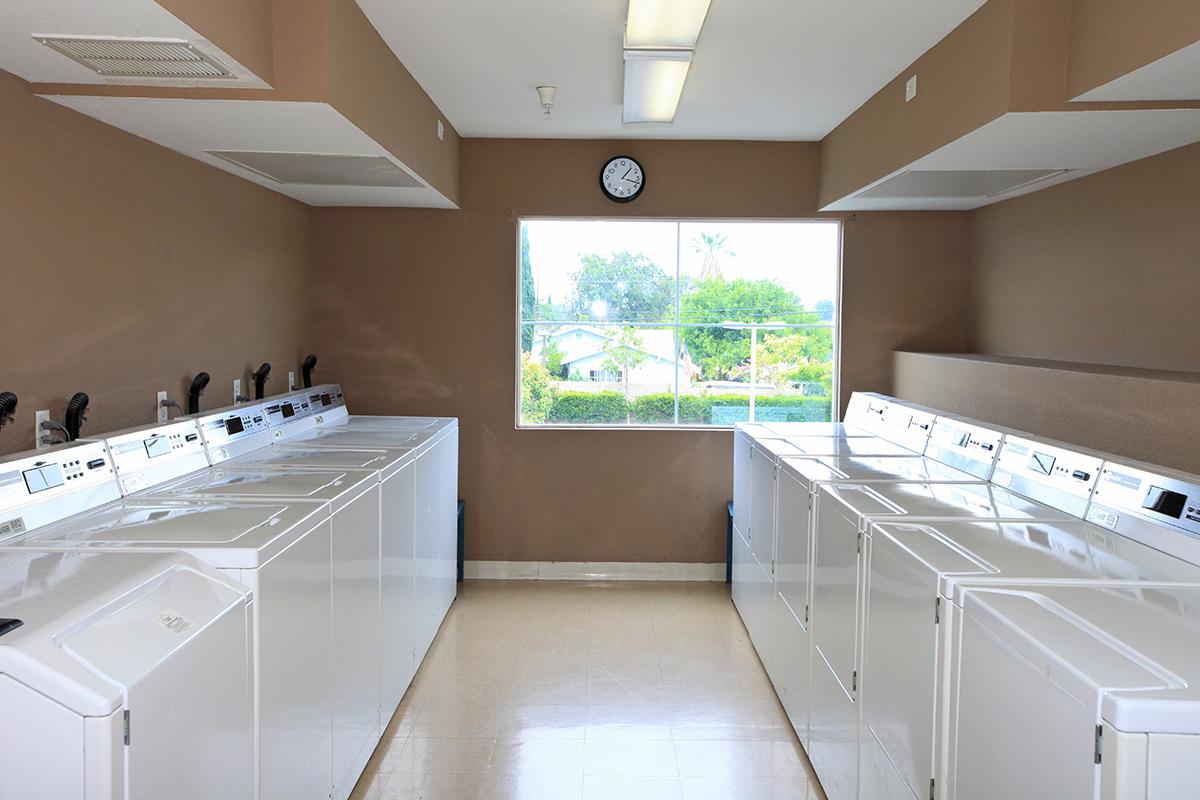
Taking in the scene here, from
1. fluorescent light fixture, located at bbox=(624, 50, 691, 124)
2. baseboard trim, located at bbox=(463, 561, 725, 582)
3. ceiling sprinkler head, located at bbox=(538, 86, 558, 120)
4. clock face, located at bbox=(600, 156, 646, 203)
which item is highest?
ceiling sprinkler head, located at bbox=(538, 86, 558, 120)

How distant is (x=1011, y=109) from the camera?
106 inches

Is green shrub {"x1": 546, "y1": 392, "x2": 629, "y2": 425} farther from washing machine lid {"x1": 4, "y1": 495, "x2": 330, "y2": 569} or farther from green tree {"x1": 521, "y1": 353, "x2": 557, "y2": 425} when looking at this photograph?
washing machine lid {"x1": 4, "y1": 495, "x2": 330, "y2": 569}

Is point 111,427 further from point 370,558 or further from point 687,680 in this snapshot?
point 687,680

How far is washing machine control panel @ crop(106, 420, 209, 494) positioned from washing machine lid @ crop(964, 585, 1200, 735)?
7.50 feet

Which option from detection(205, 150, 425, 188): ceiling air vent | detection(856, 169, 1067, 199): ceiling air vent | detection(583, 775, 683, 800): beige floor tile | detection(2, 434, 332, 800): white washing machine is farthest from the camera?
detection(856, 169, 1067, 199): ceiling air vent

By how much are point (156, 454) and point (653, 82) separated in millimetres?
2342

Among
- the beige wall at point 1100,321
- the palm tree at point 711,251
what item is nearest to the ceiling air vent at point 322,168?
the palm tree at point 711,251

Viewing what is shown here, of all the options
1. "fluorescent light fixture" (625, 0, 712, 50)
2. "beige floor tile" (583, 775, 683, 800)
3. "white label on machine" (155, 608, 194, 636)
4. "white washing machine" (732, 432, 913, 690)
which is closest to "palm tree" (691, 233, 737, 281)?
"white washing machine" (732, 432, 913, 690)

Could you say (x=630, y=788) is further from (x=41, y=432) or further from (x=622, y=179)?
(x=622, y=179)

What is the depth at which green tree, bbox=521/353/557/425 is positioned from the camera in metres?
5.57

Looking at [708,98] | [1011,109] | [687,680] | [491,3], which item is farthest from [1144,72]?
[687,680]

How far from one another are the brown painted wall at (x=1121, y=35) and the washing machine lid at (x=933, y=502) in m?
1.20

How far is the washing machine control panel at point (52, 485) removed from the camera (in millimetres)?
2174

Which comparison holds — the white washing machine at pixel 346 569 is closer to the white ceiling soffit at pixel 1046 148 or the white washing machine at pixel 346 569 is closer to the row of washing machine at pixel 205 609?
the row of washing machine at pixel 205 609
